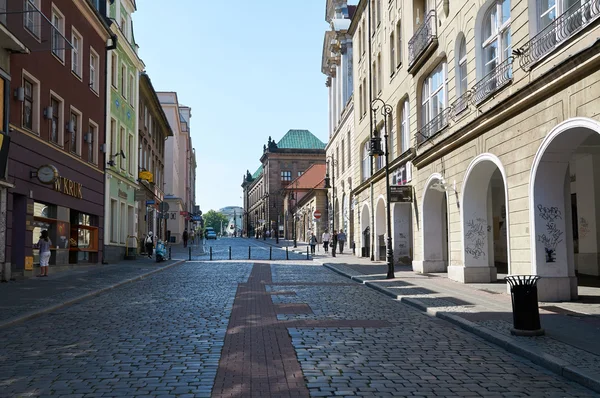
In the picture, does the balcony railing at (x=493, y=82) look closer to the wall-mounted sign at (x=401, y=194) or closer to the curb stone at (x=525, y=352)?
the curb stone at (x=525, y=352)

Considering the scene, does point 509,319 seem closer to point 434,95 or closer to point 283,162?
point 434,95

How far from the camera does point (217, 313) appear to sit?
473 inches

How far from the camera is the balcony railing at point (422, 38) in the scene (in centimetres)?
2105

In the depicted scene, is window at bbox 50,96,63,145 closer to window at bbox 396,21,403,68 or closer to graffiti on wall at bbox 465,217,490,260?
window at bbox 396,21,403,68

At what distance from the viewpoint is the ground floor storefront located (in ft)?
61.4

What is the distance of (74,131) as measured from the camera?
2488cm

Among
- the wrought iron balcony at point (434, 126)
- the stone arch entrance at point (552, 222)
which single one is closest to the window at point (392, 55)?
the wrought iron balcony at point (434, 126)

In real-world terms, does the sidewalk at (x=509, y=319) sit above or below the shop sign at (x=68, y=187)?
below

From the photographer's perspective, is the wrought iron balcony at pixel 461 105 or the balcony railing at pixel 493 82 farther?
the wrought iron balcony at pixel 461 105

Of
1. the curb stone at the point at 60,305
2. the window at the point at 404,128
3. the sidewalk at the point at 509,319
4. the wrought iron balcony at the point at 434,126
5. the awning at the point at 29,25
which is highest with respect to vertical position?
the awning at the point at 29,25

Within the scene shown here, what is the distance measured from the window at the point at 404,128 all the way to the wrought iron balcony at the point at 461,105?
6.77m

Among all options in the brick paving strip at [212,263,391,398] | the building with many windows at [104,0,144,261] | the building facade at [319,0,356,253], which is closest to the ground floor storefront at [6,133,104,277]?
the building with many windows at [104,0,144,261]

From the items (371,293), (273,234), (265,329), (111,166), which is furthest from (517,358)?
(273,234)

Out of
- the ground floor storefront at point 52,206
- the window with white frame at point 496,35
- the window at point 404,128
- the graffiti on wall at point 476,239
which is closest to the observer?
the window with white frame at point 496,35
